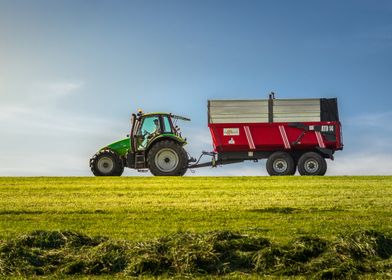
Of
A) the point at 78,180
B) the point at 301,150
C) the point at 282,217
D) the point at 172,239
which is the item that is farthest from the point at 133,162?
the point at 172,239

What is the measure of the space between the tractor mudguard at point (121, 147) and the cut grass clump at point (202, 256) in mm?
14376

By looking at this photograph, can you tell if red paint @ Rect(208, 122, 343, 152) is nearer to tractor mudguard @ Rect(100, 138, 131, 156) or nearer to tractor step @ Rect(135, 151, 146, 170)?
tractor step @ Rect(135, 151, 146, 170)

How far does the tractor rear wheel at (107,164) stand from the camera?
21.9 m

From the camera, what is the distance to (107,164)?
21938 millimetres

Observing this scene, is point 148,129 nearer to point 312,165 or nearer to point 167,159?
point 167,159

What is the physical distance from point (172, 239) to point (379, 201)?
24.7 ft

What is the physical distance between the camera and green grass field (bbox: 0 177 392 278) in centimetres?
955

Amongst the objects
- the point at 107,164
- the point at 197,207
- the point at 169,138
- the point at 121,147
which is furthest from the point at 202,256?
the point at 121,147

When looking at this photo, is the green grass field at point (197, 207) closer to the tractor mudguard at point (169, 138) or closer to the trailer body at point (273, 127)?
the tractor mudguard at point (169, 138)

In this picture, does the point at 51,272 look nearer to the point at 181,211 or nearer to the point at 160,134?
the point at 181,211

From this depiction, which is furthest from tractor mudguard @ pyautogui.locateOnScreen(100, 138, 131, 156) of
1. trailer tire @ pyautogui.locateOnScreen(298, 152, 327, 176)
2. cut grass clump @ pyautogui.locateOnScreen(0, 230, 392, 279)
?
cut grass clump @ pyautogui.locateOnScreen(0, 230, 392, 279)

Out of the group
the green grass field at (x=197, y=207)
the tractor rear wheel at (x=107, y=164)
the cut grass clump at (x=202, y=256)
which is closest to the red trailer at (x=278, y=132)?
the tractor rear wheel at (x=107, y=164)

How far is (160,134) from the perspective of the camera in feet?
70.2

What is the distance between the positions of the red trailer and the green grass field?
3.94 meters
